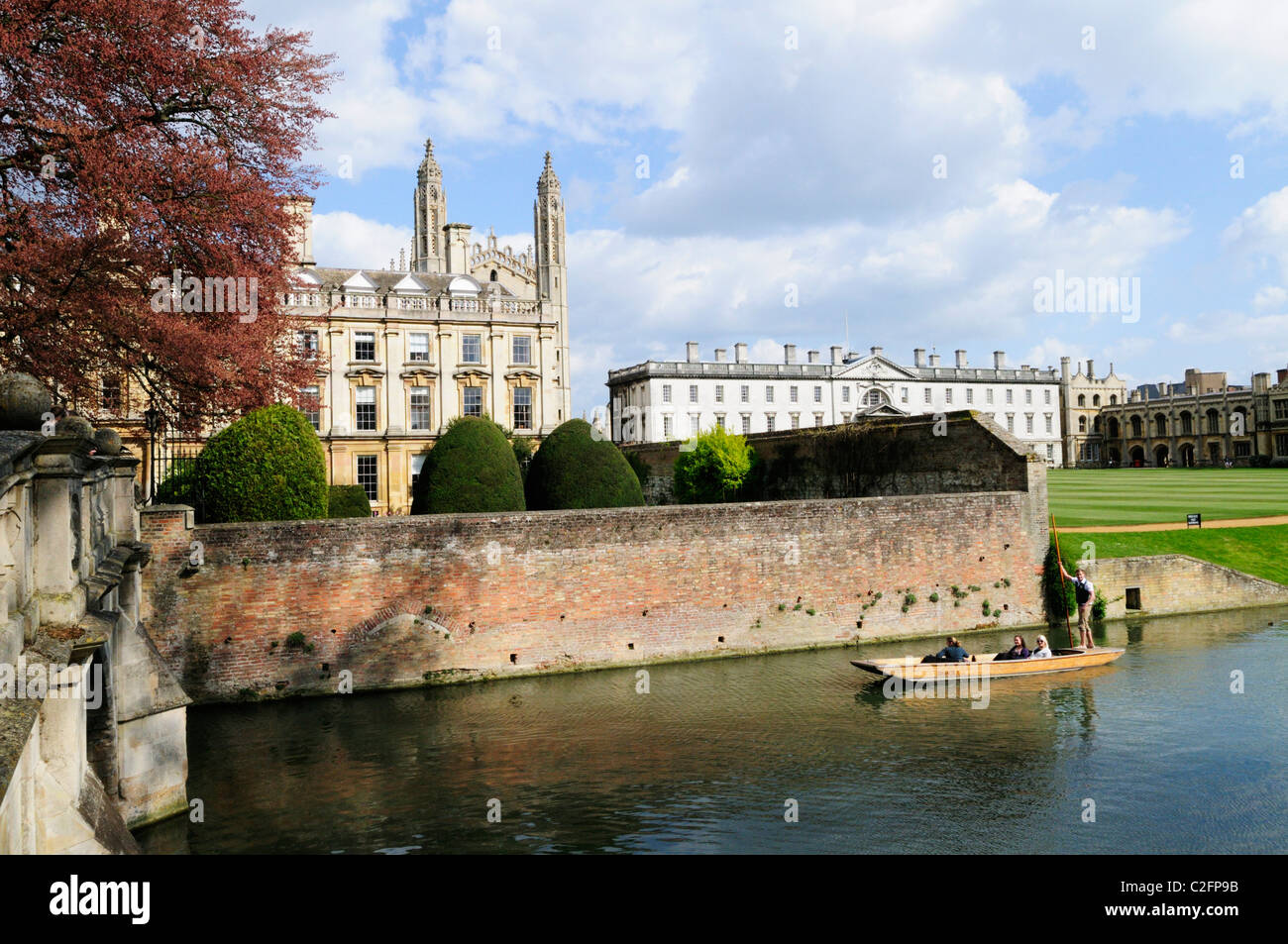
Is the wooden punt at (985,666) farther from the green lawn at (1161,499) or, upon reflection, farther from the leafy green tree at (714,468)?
the leafy green tree at (714,468)

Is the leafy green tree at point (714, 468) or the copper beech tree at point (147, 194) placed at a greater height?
the copper beech tree at point (147, 194)

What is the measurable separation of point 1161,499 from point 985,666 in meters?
27.7

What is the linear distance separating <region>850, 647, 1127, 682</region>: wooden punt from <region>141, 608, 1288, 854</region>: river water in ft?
0.86

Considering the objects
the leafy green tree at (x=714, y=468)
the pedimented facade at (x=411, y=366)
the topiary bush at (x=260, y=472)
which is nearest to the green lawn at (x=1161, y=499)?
the leafy green tree at (x=714, y=468)

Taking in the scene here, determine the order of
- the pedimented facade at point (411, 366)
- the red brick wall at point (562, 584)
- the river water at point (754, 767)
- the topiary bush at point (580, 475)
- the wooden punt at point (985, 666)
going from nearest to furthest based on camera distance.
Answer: the river water at point (754, 767), the red brick wall at point (562, 584), the wooden punt at point (985, 666), the topiary bush at point (580, 475), the pedimented facade at point (411, 366)

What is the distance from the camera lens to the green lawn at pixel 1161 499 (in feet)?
109

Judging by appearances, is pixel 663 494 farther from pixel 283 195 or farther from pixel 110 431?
pixel 110 431

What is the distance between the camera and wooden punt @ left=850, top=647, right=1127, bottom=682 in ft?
57.3

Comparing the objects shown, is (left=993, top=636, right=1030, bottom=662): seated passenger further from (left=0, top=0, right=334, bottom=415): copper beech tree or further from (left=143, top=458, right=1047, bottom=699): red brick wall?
(left=0, top=0, right=334, bottom=415): copper beech tree

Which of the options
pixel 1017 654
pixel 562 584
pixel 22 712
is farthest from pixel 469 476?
pixel 22 712

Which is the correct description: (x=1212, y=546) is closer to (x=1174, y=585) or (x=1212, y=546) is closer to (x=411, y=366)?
(x=1174, y=585)

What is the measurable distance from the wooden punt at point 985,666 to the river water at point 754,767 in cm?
26

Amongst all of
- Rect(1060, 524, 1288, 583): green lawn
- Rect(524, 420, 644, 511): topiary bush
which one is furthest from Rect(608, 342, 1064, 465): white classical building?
Rect(524, 420, 644, 511): topiary bush
